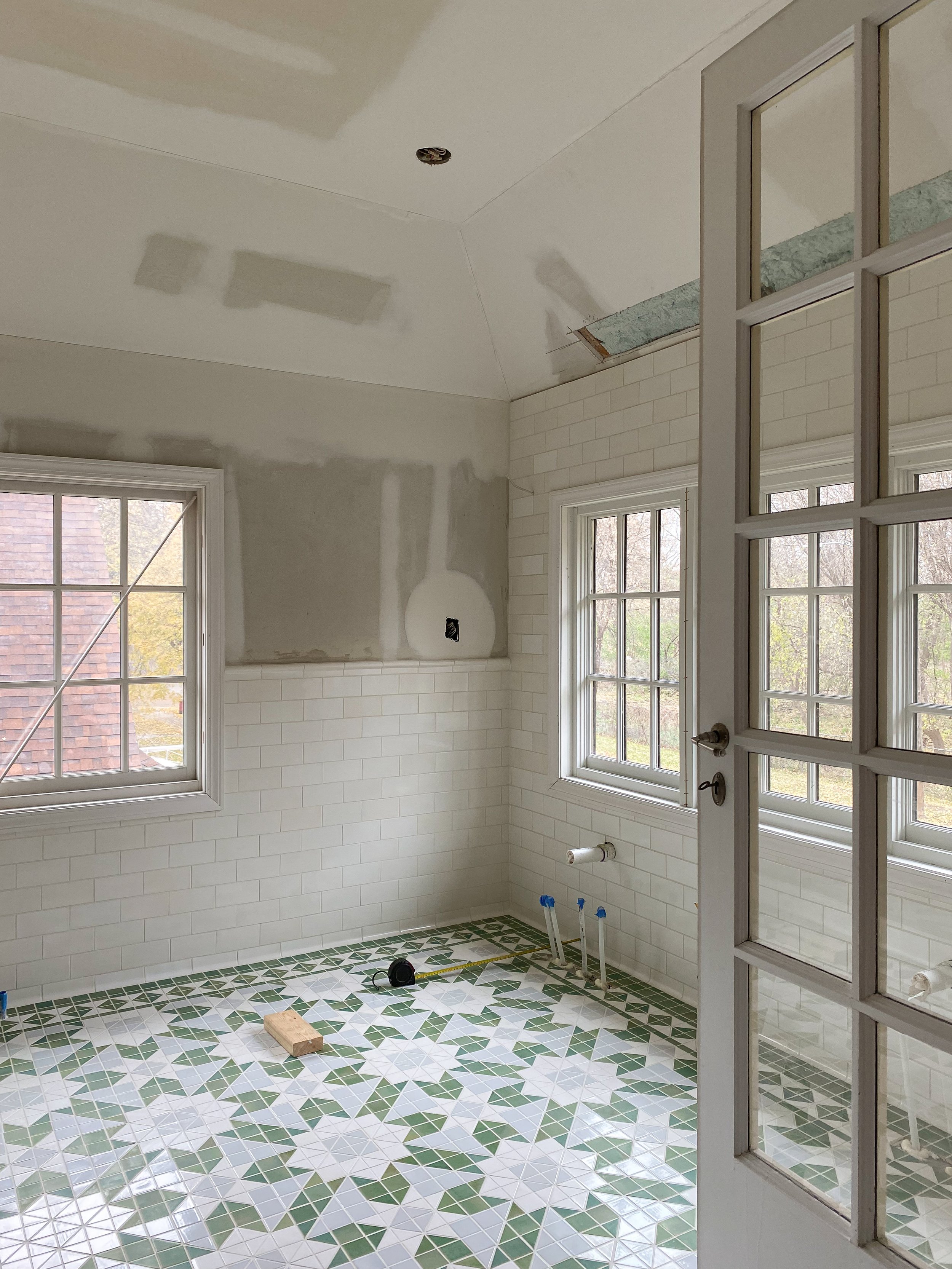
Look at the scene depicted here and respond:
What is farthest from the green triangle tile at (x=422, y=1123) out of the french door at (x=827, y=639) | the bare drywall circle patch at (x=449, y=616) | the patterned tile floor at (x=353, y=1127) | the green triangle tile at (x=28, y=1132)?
the bare drywall circle patch at (x=449, y=616)

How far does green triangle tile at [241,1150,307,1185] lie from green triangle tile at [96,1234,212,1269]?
0.29 m

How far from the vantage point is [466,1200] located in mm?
2416

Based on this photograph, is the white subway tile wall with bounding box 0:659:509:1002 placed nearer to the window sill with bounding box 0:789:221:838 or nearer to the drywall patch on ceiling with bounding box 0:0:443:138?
the window sill with bounding box 0:789:221:838

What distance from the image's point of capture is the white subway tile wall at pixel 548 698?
12.1 feet

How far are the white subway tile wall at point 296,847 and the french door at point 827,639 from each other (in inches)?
110

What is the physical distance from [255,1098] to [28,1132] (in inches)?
26.2

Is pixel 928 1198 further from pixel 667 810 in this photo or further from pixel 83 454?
pixel 83 454

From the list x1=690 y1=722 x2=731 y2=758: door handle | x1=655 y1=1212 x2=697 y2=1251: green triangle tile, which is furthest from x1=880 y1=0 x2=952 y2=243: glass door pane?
x1=655 y1=1212 x2=697 y2=1251: green triangle tile

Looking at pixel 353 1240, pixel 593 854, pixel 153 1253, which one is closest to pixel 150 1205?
pixel 153 1253

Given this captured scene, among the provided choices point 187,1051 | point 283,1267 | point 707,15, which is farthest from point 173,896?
point 707,15

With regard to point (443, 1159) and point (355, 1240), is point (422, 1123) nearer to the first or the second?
point (443, 1159)

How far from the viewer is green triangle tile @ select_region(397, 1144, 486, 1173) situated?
2.57 meters

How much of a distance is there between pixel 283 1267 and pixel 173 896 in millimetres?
2044

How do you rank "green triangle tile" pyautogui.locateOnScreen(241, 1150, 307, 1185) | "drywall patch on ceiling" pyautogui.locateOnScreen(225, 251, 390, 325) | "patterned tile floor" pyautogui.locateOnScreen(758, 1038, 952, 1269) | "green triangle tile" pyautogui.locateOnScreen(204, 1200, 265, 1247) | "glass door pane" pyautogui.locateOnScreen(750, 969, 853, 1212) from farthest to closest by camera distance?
"drywall patch on ceiling" pyautogui.locateOnScreen(225, 251, 390, 325) < "green triangle tile" pyautogui.locateOnScreen(241, 1150, 307, 1185) < "green triangle tile" pyautogui.locateOnScreen(204, 1200, 265, 1247) < "glass door pane" pyautogui.locateOnScreen(750, 969, 853, 1212) < "patterned tile floor" pyautogui.locateOnScreen(758, 1038, 952, 1269)
